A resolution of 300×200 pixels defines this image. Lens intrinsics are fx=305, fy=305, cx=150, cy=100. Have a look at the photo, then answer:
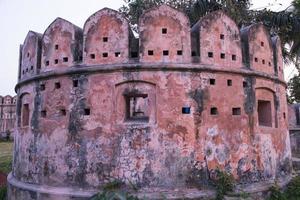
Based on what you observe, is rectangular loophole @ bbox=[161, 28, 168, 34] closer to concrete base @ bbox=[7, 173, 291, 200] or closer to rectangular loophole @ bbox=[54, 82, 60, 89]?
rectangular loophole @ bbox=[54, 82, 60, 89]

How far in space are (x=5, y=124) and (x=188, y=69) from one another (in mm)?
30881

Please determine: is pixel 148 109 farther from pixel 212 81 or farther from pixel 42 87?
pixel 42 87

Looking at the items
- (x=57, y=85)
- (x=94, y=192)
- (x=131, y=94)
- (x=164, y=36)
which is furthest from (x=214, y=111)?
(x=57, y=85)

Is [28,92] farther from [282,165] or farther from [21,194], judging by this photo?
[282,165]

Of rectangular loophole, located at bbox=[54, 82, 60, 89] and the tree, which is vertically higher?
the tree

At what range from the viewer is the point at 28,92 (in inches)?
328

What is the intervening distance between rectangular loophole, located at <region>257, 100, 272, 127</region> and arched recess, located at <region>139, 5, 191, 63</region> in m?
2.80

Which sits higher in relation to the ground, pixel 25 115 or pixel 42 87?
pixel 42 87

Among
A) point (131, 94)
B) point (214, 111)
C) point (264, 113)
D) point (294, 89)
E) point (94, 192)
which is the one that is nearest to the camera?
point (94, 192)

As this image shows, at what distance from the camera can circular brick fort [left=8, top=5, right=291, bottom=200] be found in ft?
22.2

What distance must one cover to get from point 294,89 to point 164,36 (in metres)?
17.2

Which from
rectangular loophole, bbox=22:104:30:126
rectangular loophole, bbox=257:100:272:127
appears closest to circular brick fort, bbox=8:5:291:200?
rectangular loophole, bbox=257:100:272:127

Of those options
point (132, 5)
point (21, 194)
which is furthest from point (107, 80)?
point (132, 5)

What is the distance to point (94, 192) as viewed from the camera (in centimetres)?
661
